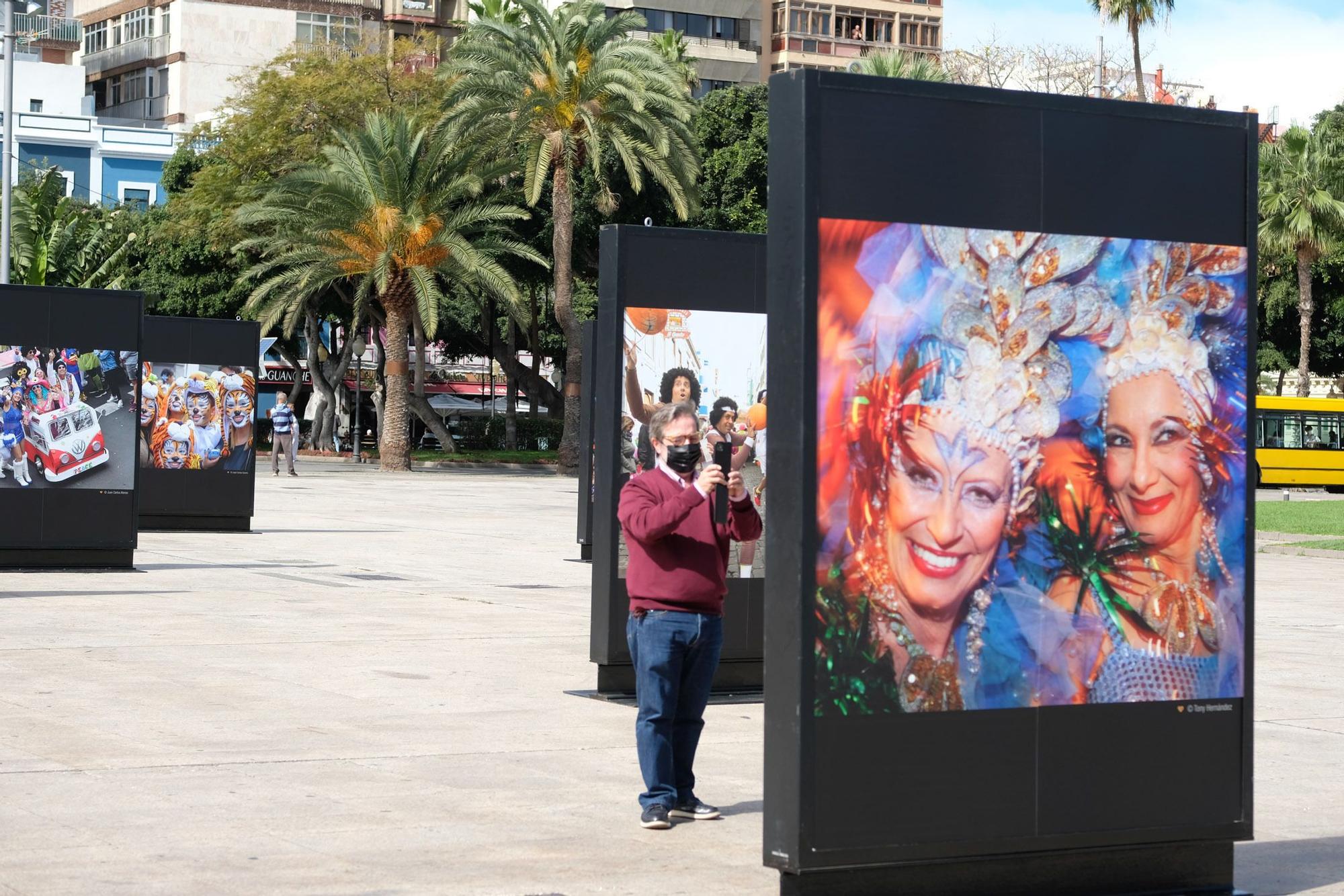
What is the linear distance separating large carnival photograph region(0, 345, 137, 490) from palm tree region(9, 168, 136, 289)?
37052 mm

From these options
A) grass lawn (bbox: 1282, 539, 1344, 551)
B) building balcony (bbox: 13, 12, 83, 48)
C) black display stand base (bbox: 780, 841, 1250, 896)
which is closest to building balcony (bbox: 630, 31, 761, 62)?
building balcony (bbox: 13, 12, 83, 48)

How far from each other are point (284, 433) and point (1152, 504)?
39.0 meters

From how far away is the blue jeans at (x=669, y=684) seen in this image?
699 centimetres

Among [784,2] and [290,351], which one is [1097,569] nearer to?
[290,351]

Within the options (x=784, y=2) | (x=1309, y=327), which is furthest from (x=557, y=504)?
(x=784, y=2)

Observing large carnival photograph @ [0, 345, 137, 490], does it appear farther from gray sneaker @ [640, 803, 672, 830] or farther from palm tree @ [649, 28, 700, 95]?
palm tree @ [649, 28, 700, 95]

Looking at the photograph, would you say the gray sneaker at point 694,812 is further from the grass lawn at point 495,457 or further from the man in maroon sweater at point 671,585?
the grass lawn at point 495,457

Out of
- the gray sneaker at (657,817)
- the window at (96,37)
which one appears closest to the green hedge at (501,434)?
the window at (96,37)

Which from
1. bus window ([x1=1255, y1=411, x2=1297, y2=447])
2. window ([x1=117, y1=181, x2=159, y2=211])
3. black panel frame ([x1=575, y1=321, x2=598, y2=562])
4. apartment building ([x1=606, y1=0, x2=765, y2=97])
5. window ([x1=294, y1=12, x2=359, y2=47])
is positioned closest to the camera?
black panel frame ([x1=575, y1=321, x2=598, y2=562])

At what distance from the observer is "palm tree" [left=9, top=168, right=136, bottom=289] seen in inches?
2114

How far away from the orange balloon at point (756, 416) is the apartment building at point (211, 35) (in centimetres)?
7835

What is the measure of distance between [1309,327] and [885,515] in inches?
2291

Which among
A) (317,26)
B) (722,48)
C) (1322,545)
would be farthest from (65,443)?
(317,26)

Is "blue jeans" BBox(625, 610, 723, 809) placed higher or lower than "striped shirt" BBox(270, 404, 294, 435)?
lower
